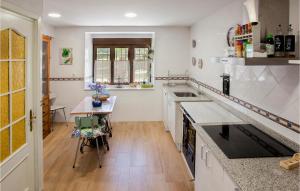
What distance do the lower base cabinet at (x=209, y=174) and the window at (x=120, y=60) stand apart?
445 centimetres

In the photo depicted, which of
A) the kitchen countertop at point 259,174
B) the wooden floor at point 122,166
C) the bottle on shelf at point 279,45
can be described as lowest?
the wooden floor at point 122,166

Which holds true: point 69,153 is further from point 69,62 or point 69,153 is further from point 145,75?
point 145,75

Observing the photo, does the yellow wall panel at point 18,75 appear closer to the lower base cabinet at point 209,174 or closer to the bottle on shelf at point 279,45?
the lower base cabinet at point 209,174

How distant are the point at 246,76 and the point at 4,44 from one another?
244 cm

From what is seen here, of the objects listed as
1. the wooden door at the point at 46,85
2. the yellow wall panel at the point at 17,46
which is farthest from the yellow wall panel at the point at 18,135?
the wooden door at the point at 46,85

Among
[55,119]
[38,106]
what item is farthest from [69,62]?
[38,106]

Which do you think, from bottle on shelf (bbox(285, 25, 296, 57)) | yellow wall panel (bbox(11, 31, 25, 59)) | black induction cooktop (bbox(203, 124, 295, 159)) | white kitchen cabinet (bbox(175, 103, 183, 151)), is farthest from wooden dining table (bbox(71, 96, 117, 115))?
bottle on shelf (bbox(285, 25, 296, 57))

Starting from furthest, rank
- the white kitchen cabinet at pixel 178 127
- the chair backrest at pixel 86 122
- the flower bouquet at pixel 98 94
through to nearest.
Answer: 1. the flower bouquet at pixel 98 94
2. the white kitchen cabinet at pixel 178 127
3. the chair backrest at pixel 86 122

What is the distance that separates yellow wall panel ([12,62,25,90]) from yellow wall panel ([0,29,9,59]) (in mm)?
155

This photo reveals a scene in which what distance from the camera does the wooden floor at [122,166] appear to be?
11.0 ft

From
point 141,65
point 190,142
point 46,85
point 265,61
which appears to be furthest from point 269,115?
point 141,65

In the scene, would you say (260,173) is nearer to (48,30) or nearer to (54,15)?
(54,15)

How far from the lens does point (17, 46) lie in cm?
252

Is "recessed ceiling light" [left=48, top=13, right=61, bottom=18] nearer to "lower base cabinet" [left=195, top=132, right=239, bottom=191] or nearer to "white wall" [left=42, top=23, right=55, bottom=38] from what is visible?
"white wall" [left=42, top=23, right=55, bottom=38]
